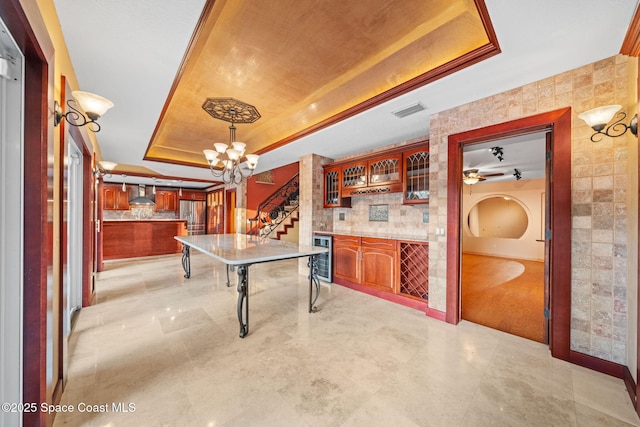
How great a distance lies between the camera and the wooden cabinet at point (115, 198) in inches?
355

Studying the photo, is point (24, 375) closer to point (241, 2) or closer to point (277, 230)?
point (241, 2)

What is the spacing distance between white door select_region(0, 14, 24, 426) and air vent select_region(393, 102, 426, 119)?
2980mm

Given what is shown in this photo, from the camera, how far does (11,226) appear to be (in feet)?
3.80

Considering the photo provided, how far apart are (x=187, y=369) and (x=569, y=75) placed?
13.5 feet

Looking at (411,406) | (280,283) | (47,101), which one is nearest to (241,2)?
(47,101)

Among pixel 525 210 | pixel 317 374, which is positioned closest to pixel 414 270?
pixel 317 374

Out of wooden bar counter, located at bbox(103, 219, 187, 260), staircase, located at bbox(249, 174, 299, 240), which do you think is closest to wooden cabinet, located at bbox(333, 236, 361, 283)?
staircase, located at bbox(249, 174, 299, 240)

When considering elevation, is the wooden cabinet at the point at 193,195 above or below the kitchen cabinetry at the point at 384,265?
above

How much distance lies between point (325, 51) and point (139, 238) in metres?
6.74

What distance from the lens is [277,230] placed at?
725 cm

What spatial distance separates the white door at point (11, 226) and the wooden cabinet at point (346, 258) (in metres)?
3.53

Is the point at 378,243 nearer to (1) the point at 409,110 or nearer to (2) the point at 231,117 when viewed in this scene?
(1) the point at 409,110

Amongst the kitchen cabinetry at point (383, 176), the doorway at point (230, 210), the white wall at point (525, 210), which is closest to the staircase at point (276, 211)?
the doorway at point (230, 210)

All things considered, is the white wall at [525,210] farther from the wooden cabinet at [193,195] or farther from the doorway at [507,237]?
the wooden cabinet at [193,195]
